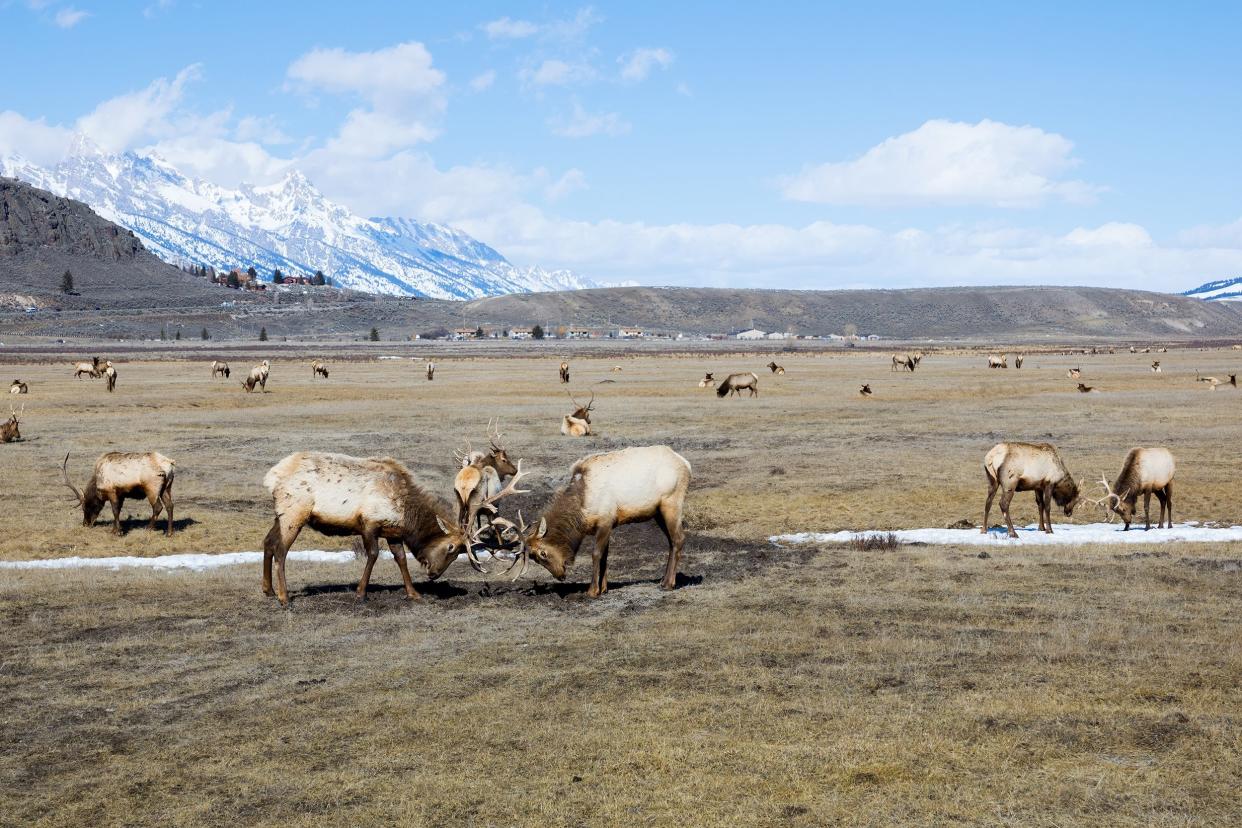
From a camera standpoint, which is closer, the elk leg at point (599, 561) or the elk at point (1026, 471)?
the elk leg at point (599, 561)

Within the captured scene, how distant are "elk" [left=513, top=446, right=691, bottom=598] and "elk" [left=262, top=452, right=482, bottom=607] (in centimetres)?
113

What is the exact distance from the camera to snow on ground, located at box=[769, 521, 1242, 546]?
19.6m

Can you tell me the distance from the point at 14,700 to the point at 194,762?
2.98 meters

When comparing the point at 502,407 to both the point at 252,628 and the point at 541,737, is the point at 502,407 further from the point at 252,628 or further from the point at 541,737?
the point at 541,737

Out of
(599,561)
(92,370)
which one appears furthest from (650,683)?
(92,370)

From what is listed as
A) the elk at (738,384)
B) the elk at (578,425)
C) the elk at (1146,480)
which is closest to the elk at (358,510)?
the elk at (1146,480)

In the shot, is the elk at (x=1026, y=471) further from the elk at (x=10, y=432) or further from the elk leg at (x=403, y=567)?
the elk at (x=10, y=432)

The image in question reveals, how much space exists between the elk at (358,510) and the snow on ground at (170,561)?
2745mm

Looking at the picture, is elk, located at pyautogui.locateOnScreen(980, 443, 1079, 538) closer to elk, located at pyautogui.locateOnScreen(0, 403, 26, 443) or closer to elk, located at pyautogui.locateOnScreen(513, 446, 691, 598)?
elk, located at pyautogui.locateOnScreen(513, 446, 691, 598)

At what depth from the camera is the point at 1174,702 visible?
33.3ft

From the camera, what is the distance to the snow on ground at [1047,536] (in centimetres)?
1958

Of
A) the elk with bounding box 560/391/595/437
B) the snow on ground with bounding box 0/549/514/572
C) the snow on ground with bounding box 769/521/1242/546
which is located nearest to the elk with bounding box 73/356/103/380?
the elk with bounding box 560/391/595/437

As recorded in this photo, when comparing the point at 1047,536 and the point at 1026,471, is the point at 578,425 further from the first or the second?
the point at 1047,536

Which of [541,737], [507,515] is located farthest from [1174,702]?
[507,515]
